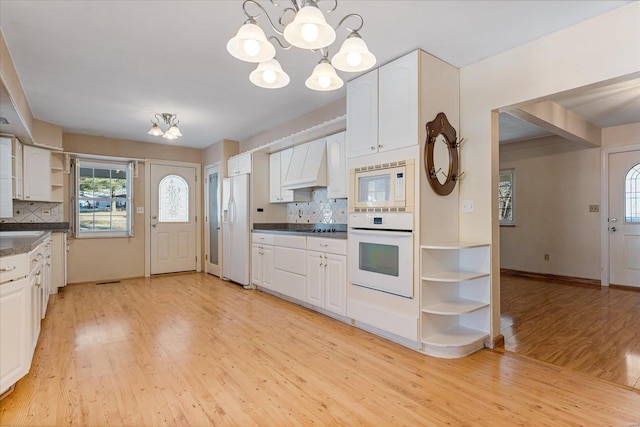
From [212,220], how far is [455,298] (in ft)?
15.2

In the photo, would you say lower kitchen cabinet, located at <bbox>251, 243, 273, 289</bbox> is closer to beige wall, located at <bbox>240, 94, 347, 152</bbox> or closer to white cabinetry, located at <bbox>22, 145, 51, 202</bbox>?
beige wall, located at <bbox>240, 94, 347, 152</bbox>

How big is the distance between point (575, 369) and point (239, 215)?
4354mm

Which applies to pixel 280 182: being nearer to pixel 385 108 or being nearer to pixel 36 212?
pixel 385 108

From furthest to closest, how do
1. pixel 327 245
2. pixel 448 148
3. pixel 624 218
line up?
pixel 624 218 < pixel 327 245 < pixel 448 148

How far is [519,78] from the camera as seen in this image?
2.68 m

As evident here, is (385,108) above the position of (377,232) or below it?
above

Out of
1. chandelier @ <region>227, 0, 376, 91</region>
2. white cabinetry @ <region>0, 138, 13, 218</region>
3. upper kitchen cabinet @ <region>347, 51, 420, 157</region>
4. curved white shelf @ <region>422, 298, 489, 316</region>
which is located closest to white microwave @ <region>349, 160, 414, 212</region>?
upper kitchen cabinet @ <region>347, 51, 420, 157</region>

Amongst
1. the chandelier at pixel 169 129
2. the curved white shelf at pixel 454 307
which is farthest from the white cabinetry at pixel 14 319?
the curved white shelf at pixel 454 307

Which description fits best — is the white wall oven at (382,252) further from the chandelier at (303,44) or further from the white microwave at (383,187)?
the chandelier at (303,44)

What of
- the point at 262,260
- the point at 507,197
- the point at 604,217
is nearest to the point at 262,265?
the point at 262,260

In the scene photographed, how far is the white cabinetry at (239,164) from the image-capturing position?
524 cm

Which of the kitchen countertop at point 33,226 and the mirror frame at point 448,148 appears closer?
the mirror frame at point 448,148

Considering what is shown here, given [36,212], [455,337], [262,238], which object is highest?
[36,212]

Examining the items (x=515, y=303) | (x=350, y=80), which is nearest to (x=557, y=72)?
(x=350, y=80)
